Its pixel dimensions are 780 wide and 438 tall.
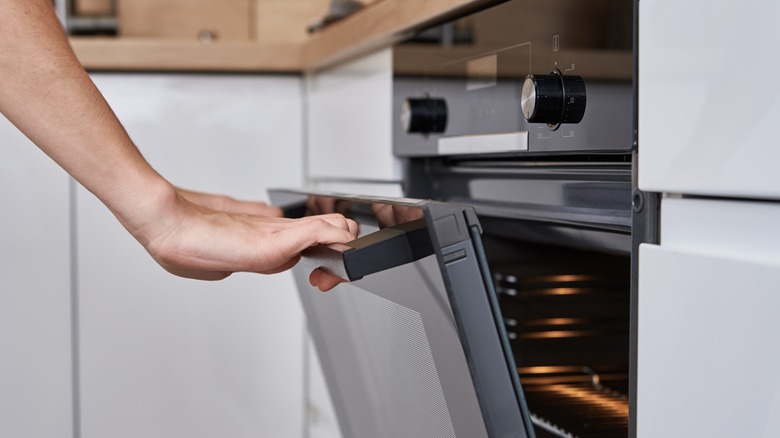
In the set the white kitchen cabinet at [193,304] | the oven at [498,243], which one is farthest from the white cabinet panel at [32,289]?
the oven at [498,243]

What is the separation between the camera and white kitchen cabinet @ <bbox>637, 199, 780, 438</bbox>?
19.4 inches

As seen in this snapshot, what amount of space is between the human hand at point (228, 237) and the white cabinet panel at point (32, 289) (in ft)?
3.10

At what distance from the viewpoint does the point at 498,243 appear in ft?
3.42

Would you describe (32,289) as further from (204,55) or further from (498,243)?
(498,243)

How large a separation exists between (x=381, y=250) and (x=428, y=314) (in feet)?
0.29

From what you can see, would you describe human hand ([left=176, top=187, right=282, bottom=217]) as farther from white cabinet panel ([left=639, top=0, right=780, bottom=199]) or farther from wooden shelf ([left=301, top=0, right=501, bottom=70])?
white cabinet panel ([left=639, top=0, right=780, bottom=199])

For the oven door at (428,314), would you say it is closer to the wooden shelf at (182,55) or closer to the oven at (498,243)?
the oven at (498,243)

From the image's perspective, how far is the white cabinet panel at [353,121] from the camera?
1.23 meters

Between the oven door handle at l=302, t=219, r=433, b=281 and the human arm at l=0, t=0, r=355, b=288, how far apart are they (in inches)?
2.0

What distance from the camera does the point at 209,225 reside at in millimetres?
694

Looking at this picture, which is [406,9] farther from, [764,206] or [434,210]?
[764,206]

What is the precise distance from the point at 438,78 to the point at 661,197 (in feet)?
1.57

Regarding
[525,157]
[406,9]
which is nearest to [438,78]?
[406,9]

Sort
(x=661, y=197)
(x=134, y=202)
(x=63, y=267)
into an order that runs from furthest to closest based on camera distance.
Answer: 1. (x=63, y=267)
2. (x=134, y=202)
3. (x=661, y=197)
